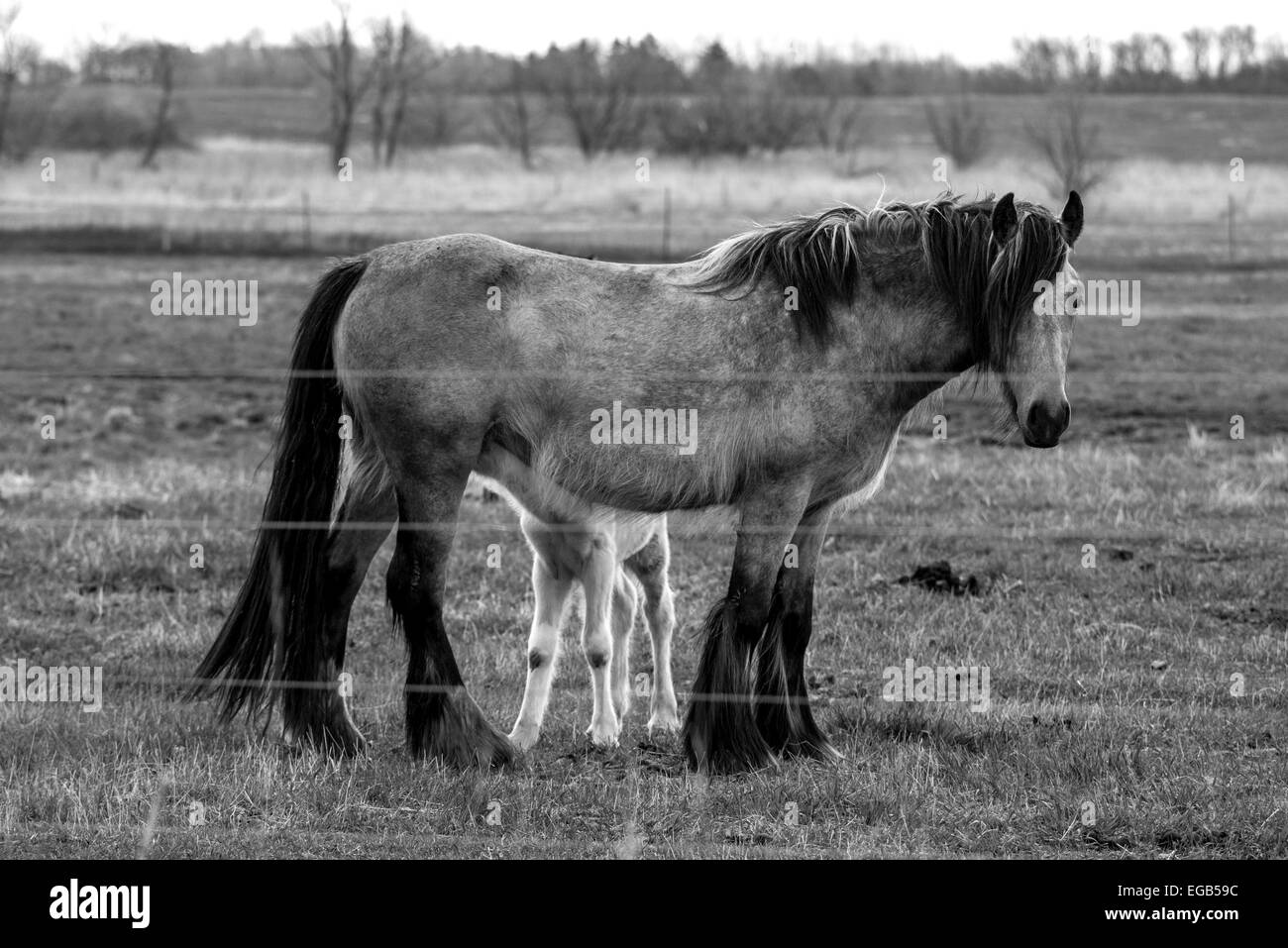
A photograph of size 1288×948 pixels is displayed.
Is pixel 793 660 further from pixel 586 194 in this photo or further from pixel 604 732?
pixel 586 194

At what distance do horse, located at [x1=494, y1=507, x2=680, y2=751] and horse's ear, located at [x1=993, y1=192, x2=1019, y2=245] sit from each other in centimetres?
184

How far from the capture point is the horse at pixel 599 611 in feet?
22.0

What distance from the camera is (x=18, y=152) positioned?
42938mm

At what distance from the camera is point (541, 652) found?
678 cm

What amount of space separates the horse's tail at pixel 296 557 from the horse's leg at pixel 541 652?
896 mm

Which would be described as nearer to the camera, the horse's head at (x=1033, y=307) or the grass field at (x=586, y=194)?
the horse's head at (x=1033, y=307)

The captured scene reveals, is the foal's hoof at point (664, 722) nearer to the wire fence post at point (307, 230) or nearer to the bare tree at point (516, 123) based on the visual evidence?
the wire fence post at point (307, 230)

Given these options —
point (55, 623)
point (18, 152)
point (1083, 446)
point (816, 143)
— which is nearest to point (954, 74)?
point (816, 143)

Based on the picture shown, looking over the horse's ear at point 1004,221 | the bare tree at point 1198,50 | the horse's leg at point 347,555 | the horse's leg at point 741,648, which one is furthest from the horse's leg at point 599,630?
the bare tree at point 1198,50

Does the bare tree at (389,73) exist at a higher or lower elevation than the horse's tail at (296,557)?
higher

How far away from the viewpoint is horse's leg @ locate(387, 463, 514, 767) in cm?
617

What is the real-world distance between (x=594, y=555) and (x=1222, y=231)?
26.7 metres

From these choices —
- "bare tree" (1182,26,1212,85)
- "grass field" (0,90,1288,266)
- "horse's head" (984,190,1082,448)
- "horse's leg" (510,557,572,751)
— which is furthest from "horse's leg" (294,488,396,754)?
"bare tree" (1182,26,1212,85)

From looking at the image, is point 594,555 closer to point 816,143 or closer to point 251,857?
point 251,857
